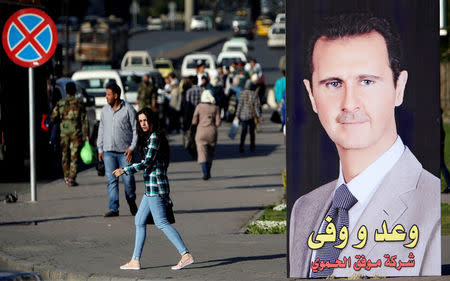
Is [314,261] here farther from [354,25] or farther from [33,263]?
[33,263]

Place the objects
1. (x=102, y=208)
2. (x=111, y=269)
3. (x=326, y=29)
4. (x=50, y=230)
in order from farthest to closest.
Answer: (x=102, y=208), (x=50, y=230), (x=111, y=269), (x=326, y=29)

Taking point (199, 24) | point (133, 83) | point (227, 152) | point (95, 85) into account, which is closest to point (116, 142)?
point (227, 152)

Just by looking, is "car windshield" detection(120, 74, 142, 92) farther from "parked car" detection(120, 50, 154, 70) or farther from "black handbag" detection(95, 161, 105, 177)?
"parked car" detection(120, 50, 154, 70)

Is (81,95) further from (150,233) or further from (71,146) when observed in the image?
(150,233)

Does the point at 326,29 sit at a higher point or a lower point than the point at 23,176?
higher

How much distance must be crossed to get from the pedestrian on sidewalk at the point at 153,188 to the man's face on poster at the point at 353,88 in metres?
1.81

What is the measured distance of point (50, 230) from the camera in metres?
14.2

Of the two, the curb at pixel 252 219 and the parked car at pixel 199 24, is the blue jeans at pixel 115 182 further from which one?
the parked car at pixel 199 24

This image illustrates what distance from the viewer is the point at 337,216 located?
9.89 m

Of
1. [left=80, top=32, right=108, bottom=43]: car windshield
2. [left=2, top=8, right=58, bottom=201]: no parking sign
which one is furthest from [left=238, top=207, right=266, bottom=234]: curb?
[left=80, top=32, right=108, bottom=43]: car windshield

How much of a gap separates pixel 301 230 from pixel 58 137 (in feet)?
30.9

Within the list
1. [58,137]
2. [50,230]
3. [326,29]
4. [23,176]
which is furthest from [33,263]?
[23,176]

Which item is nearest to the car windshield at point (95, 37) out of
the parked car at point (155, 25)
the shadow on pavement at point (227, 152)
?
the parked car at point (155, 25)

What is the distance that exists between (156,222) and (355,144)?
207cm
